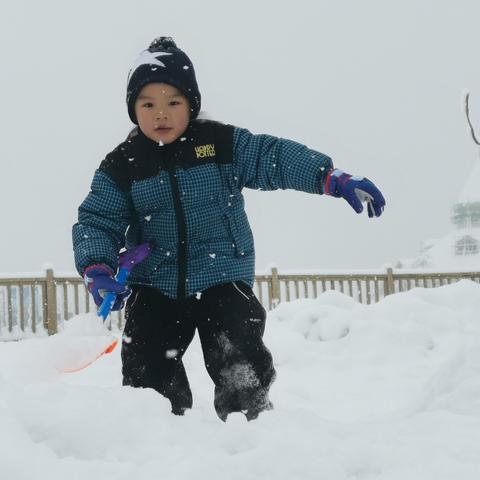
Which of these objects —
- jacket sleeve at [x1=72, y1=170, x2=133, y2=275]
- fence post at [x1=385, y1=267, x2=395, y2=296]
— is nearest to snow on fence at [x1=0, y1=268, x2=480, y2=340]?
fence post at [x1=385, y1=267, x2=395, y2=296]

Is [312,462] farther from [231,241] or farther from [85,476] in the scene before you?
[231,241]

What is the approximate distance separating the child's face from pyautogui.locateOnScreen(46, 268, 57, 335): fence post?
6528mm

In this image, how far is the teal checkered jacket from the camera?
94.0 inches

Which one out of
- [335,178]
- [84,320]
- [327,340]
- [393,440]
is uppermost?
[335,178]

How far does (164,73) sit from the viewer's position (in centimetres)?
247

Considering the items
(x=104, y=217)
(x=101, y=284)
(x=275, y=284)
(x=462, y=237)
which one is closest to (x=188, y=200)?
(x=104, y=217)

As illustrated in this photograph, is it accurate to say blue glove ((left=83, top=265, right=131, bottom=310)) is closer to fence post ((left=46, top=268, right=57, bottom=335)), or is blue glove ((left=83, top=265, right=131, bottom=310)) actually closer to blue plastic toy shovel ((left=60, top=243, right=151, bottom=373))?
blue plastic toy shovel ((left=60, top=243, right=151, bottom=373))

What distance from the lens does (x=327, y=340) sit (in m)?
4.70

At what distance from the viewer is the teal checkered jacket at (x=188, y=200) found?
2387 millimetres

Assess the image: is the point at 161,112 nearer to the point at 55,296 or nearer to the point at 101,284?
the point at 101,284

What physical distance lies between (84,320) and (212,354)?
0.52m

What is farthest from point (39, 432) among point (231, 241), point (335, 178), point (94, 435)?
point (335, 178)

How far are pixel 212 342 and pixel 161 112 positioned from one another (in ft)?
3.11

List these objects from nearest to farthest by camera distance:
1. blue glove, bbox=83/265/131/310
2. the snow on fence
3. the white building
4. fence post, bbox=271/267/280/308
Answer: blue glove, bbox=83/265/131/310
the snow on fence
fence post, bbox=271/267/280/308
the white building
